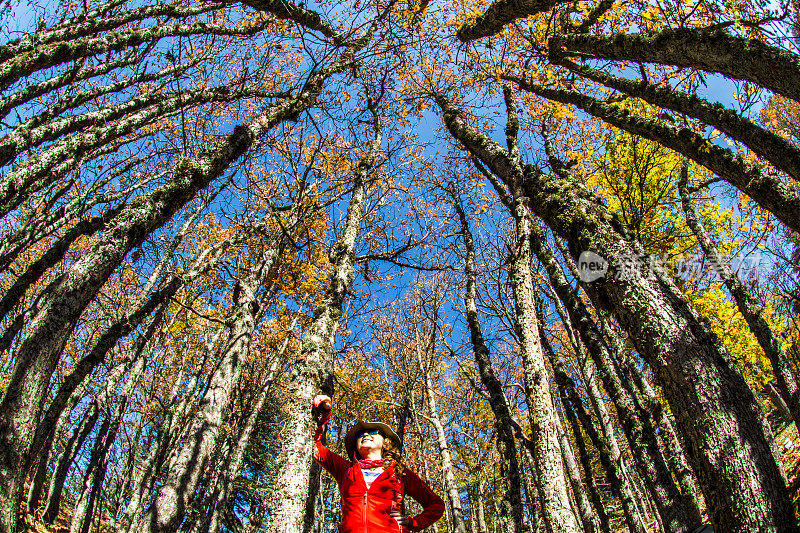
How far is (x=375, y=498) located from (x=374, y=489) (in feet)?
0.25

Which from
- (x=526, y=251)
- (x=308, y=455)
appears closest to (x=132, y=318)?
(x=308, y=455)

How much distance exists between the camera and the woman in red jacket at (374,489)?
3350 millimetres

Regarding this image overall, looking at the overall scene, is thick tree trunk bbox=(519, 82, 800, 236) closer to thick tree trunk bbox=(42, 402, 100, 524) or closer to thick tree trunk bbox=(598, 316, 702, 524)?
thick tree trunk bbox=(598, 316, 702, 524)

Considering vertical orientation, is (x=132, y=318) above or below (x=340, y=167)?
below

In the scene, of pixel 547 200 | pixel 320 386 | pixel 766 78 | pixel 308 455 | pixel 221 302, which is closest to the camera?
pixel 766 78

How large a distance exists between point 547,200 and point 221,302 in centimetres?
1094

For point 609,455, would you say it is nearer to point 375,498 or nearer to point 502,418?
point 502,418

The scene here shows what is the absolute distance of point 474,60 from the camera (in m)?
7.01

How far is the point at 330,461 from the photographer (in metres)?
3.82

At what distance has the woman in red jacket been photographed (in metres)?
3.35

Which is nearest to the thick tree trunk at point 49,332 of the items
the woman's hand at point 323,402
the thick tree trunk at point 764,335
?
the woman's hand at point 323,402

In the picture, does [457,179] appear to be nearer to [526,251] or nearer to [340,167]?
[340,167]

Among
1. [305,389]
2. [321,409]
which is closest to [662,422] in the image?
[321,409]

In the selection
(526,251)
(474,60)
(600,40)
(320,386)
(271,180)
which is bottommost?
(320,386)
